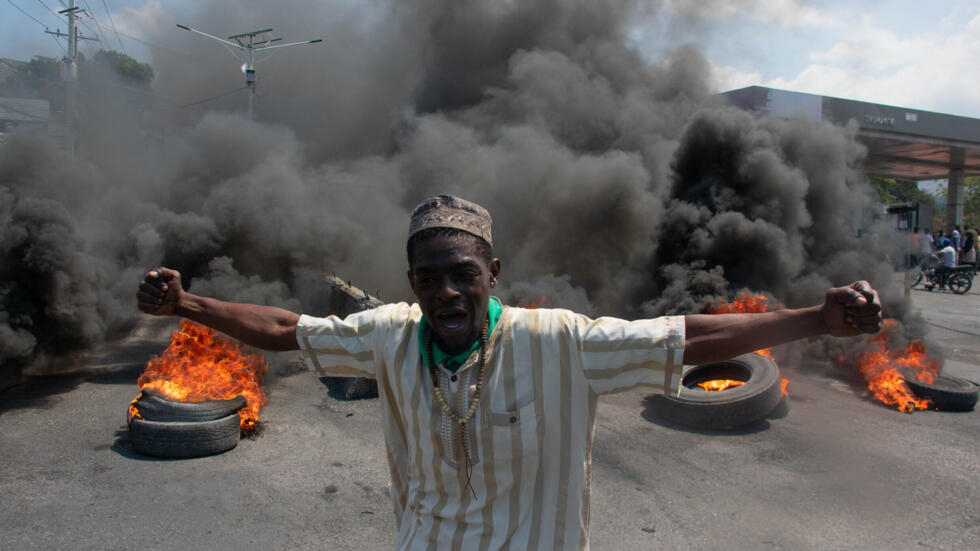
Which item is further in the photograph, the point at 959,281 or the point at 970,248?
the point at 970,248

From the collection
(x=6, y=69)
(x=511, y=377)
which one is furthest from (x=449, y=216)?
(x=6, y=69)

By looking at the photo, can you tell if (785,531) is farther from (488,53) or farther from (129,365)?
(488,53)

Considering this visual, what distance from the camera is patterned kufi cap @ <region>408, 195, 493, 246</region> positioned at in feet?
5.03

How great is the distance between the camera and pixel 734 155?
1234 centimetres

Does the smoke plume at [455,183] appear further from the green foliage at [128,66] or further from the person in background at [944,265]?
the green foliage at [128,66]

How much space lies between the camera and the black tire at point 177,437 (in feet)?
16.5

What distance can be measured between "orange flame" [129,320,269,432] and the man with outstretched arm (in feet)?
14.8

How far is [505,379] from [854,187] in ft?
49.5

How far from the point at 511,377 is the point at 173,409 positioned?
4599 mm

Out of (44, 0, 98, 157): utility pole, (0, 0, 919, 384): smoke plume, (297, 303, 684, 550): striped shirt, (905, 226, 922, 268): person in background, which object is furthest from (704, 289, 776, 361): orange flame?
(44, 0, 98, 157): utility pole

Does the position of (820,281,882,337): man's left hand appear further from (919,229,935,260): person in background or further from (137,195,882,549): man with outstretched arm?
(919,229,935,260): person in background

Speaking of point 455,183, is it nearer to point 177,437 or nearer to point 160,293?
point 177,437

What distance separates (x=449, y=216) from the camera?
1537mm

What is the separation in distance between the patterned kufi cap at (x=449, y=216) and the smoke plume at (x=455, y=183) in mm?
7093
